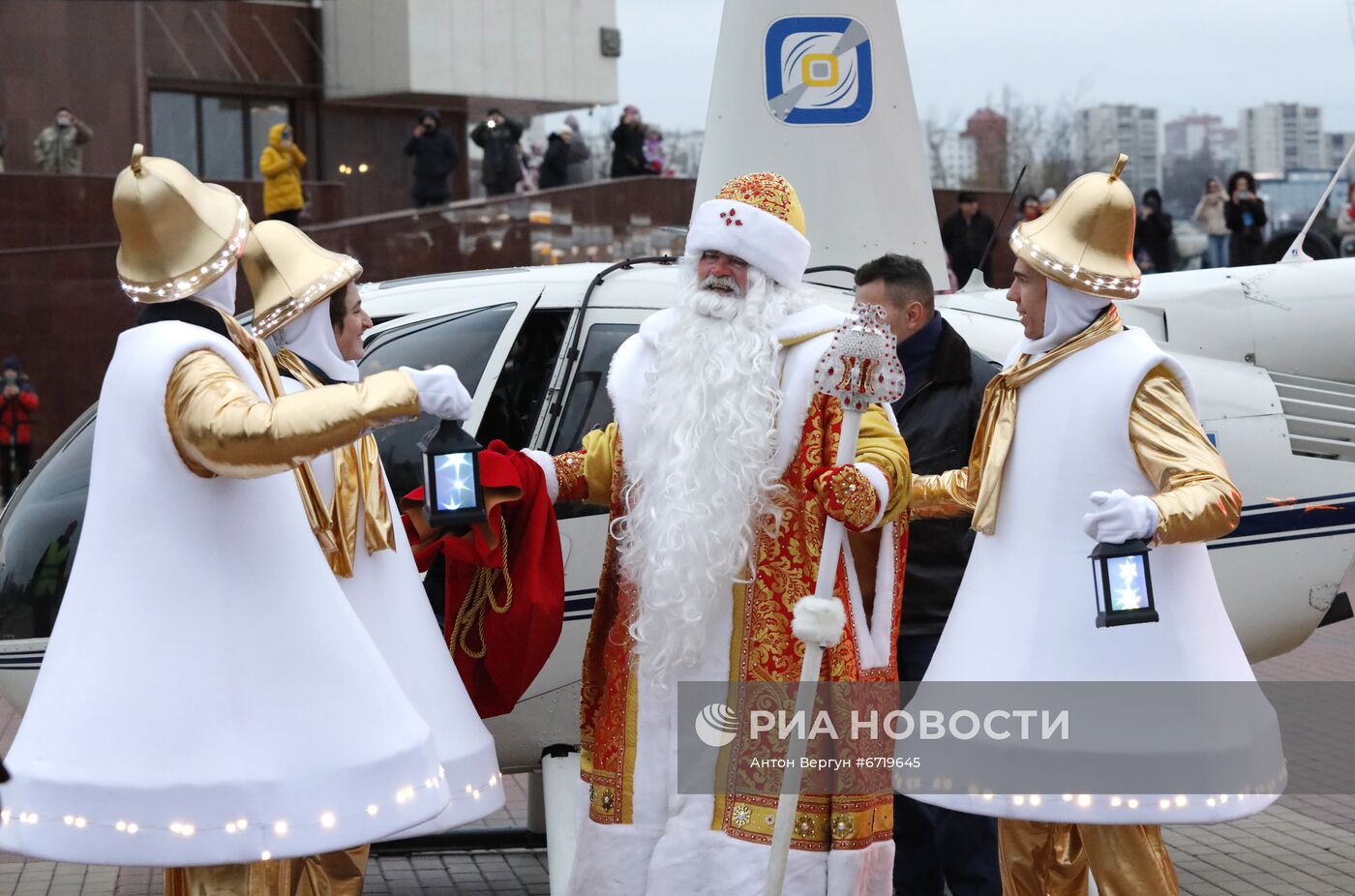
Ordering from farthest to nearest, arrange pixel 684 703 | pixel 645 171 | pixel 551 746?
pixel 645 171 < pixel 551 746 < pixel 684 703

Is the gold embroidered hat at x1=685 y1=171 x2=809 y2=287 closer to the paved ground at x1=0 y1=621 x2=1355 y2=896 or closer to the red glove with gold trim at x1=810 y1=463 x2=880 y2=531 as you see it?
the red glove with gold trim at x1=810 y1=463 x2=880 y2=531

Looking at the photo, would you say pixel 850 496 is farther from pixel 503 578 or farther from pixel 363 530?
pixel 363 530

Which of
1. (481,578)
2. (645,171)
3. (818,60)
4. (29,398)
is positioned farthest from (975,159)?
(481,578)

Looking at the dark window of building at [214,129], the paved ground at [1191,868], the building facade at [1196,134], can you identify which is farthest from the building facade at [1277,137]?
the paved ground at [1191,868]

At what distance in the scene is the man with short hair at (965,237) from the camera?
582 inches

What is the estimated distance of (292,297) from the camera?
4188mm

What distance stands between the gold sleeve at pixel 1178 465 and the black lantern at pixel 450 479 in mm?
1465

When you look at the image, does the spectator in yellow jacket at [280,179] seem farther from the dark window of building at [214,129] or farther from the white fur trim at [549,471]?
the white fur trim at [549,471]

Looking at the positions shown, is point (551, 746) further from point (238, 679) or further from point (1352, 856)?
point (1352, 856)

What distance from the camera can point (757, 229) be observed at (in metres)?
4.20

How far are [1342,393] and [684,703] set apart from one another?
2.98 meters

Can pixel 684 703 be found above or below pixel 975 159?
below

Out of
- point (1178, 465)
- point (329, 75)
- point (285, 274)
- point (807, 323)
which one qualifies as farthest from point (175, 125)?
point (1178, 465)

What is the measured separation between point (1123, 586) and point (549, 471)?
146 centimetres
